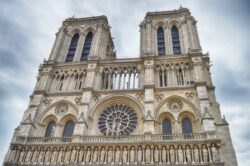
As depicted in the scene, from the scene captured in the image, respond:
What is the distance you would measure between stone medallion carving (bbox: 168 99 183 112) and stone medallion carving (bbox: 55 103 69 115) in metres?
10.4

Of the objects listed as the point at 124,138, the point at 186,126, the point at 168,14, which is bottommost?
the point at 124,138

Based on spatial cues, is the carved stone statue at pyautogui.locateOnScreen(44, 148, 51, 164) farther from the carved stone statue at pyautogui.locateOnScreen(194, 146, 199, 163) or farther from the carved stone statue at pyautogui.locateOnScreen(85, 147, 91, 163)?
the carved stone statue at pyautogui.locateOnScreen(194, 146, 199, 163)

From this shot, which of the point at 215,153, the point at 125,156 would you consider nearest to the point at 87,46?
the point at 125,156

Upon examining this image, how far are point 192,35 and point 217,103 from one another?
9137mm

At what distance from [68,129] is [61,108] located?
8.05 feet

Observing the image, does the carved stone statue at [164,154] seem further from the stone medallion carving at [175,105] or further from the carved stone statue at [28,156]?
the carved stone statue at [28,156]

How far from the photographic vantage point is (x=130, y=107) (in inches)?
935

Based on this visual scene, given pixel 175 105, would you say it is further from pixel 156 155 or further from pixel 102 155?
pixel 102 155

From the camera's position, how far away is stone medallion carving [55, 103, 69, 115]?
24.3 meters

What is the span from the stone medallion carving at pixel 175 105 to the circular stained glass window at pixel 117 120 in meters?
3.54

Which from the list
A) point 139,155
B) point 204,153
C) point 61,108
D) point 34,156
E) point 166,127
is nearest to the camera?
point 204,153

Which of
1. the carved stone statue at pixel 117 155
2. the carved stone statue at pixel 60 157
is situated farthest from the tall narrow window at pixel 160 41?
the carved stone statue at pixel 60 157

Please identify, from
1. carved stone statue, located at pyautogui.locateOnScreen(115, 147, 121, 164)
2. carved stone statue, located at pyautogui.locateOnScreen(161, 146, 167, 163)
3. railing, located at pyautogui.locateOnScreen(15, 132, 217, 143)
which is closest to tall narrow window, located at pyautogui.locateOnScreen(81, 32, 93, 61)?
railing, located at pyautogui.locateOnScreen(15, 132, 217, 143)

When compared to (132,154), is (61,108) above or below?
above
